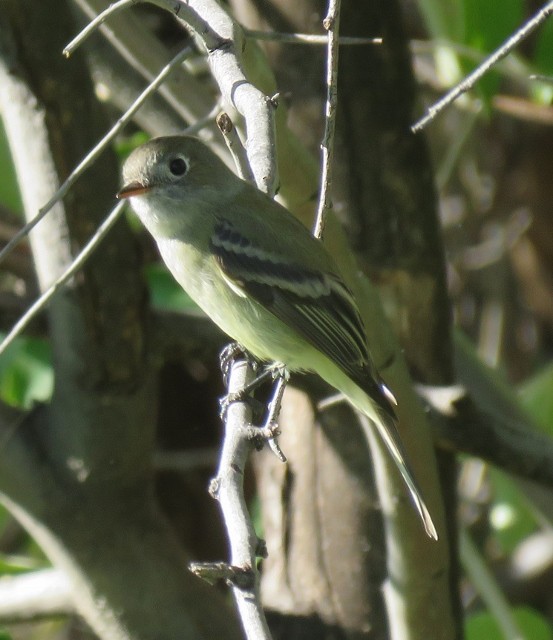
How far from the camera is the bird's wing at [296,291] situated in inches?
130

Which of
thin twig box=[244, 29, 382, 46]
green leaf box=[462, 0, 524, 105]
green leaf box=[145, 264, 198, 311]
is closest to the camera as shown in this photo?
thin twig box=[244, 29, 382, 46]

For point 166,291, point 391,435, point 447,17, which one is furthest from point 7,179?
point 391,435

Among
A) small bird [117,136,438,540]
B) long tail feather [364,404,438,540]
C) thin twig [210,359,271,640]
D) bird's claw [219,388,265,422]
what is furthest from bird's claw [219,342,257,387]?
thin twig [210,359,271,640]

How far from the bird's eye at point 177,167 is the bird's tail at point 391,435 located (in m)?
0.86

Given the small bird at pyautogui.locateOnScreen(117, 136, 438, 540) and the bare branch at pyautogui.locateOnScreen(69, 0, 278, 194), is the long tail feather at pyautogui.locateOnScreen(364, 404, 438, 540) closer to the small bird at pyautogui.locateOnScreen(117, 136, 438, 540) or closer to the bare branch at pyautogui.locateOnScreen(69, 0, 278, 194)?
the small bird at pyautogui.locateOnScreen(117, 136, 438, 540)

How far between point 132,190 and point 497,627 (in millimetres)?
2275

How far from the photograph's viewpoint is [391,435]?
10.2 feet

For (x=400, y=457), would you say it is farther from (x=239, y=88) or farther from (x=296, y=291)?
(x=239, y=88)

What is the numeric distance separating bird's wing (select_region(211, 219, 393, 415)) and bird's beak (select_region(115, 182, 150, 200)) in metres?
0.29

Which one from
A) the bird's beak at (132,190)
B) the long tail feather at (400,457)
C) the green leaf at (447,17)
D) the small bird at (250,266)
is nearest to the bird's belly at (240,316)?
the small bird at (250,266)

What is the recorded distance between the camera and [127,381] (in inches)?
147

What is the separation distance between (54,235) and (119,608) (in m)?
1.27

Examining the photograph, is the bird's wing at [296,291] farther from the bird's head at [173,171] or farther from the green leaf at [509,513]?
the green leaf at [509,513]

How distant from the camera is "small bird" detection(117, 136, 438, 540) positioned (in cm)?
328
